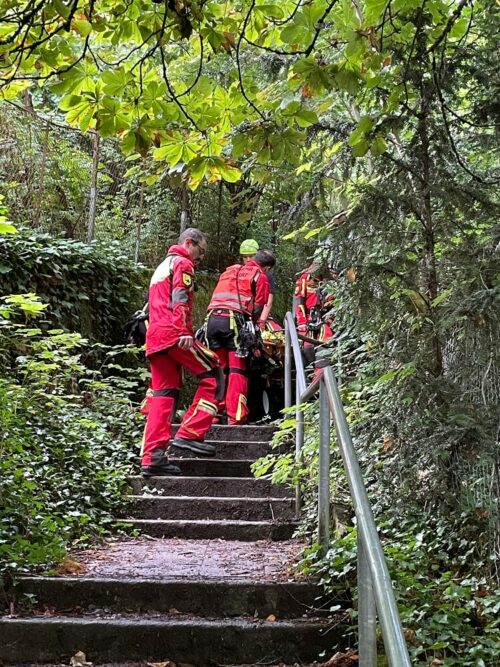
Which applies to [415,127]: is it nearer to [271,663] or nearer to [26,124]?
[271,663]

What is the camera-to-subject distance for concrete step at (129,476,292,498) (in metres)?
5.35

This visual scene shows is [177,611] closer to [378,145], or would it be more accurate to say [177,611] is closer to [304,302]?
[378,145]

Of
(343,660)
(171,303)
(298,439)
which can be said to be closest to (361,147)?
(298,439)

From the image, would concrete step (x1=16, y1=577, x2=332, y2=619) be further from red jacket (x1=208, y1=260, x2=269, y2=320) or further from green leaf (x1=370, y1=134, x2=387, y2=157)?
red jacket (x1=208, y1=260, x2=269, y2=320)

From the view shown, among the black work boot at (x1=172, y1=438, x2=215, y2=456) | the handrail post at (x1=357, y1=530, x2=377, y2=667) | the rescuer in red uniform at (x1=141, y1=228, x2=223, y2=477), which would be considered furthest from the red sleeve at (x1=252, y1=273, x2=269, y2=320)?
the handrail post at (x1=357, y1=530, x2=377, y2=667)

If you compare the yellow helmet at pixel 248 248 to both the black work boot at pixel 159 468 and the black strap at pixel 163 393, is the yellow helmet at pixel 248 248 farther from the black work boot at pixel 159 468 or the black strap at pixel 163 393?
the black work boot at pixel 159 468

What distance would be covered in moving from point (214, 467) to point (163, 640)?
273cm

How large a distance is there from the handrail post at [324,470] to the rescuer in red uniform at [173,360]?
204 centimetres

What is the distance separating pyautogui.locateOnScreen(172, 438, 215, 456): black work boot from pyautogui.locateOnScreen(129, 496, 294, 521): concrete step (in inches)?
30.0

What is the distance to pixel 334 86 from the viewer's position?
3334mm

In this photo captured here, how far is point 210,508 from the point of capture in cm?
500

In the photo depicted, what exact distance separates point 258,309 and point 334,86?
4132mm

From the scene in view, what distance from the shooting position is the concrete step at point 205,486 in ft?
17.5

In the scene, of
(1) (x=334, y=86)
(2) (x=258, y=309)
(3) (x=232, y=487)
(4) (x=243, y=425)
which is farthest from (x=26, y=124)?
(1) (x=334, y=86)
